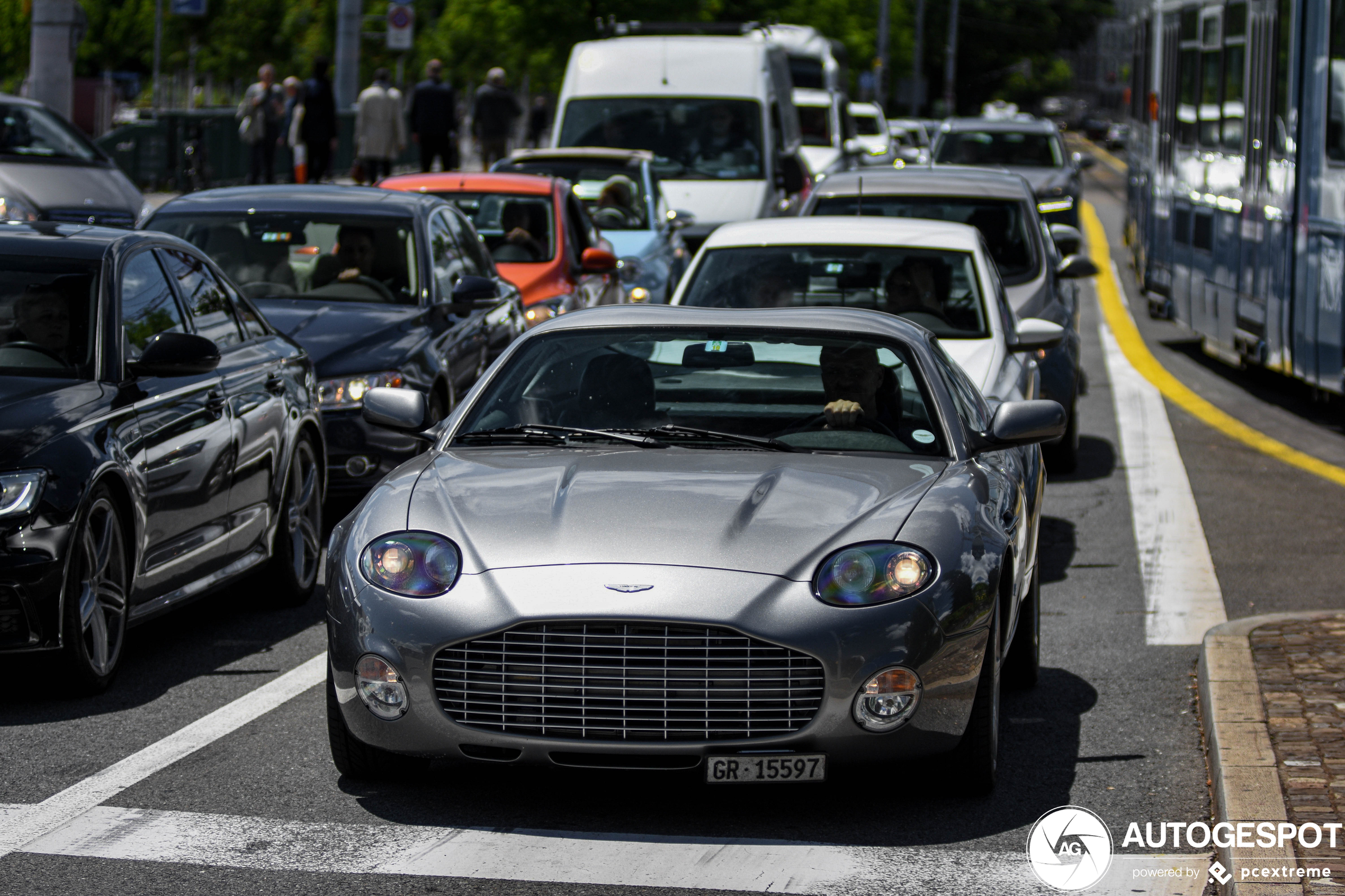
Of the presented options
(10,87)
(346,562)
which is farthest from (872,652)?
(10,87)

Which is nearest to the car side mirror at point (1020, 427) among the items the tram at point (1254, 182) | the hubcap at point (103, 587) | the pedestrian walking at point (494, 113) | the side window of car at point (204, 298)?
the hubcap at point (103, 587)

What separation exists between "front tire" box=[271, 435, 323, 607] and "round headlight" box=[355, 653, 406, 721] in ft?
10.3

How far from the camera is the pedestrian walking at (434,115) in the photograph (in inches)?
1130

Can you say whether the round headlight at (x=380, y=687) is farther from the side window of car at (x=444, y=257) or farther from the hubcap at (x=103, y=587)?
the side window of car at (x=444, y=257)

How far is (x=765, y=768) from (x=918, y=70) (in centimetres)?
9273

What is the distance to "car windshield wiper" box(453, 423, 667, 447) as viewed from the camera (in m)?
6.23

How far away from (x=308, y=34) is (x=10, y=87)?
51.7 ft

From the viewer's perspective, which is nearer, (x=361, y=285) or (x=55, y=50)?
(x=361, y=285)

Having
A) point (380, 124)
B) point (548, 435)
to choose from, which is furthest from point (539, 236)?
point (380, 124)

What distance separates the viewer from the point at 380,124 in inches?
1158

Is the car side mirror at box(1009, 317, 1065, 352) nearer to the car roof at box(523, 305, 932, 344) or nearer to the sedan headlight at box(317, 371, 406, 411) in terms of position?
the sedan headlight at box(317, 371, 406, 411)

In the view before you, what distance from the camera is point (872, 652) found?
5.24m

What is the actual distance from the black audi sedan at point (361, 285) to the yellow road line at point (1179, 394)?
4725 mm

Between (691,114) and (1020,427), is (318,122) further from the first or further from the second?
(1020,427)
